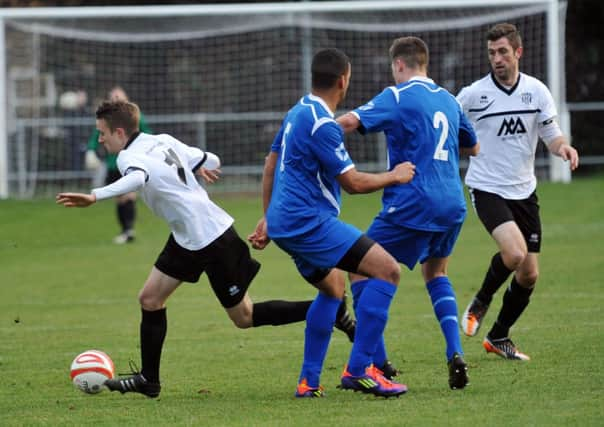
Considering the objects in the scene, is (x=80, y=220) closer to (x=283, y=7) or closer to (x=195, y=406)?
(x=283, y=7)

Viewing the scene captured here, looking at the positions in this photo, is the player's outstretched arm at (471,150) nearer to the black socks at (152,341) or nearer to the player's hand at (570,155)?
the player's hand at (570,155)

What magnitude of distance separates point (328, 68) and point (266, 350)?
118 inches

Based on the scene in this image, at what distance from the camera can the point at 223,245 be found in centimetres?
745

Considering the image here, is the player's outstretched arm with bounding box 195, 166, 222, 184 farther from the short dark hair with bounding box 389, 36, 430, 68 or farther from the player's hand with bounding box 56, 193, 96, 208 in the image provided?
the short dark hair with bounding box 389, 36, 430, 68

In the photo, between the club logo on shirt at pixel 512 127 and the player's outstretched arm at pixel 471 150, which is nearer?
the player's outstretched arm at pixel 471 150

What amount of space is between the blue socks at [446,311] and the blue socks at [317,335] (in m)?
0.68

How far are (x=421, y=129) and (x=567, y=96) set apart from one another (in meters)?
23.1

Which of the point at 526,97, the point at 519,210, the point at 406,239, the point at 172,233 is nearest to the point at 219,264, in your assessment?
the point at 172,233

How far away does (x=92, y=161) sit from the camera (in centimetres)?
2095

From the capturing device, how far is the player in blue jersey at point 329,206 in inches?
265

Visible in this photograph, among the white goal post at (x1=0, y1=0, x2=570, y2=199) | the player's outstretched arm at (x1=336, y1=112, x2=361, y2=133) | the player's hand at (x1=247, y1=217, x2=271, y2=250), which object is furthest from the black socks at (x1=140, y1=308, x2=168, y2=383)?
the white goal post at (x1=0, y1=0, x2=570, y2=199)

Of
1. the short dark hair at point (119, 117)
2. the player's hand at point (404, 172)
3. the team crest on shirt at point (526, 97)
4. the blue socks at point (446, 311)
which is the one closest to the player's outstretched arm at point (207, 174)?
the short dark hair at point (119, 117)

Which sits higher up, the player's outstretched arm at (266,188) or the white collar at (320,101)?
the white collar at (320,101)

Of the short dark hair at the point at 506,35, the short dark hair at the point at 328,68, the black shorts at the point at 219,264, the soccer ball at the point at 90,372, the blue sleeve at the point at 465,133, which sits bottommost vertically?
the soccer ball at the point at 90,372
